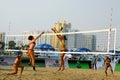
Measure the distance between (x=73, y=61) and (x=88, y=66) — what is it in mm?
1189

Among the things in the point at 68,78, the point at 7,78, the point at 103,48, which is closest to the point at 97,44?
the point at 103,48

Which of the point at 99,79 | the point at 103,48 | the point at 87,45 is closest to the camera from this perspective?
the point at 99,79

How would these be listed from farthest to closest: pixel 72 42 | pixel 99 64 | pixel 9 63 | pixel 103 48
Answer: pixel 99 64 < pixel 9 63 < pixel 72 42 < pixel 103 48

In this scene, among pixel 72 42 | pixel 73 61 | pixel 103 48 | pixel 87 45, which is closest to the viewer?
pixel 103 48

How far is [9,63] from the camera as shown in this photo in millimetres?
20766

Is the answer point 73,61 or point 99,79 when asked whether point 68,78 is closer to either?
point 99,79

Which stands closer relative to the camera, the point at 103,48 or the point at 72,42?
the point at 103,48

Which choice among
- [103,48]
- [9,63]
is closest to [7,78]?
[103,48]

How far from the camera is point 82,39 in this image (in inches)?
656

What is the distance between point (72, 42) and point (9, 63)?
17.4ft

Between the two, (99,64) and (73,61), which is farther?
(73,61)

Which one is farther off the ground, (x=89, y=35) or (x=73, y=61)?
(x=89, y=35)

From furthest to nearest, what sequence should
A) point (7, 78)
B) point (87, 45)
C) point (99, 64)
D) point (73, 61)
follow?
1. point (73, 61)
2. point (99, 64)
3. point (87, 45)
4. point (7, 78)

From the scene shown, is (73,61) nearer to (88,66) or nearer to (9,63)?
(88,66)
